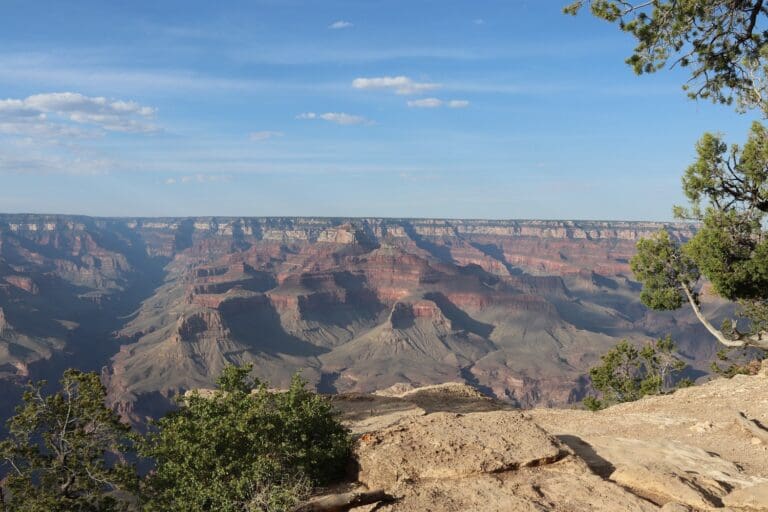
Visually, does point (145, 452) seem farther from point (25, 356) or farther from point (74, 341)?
point (74, 341)

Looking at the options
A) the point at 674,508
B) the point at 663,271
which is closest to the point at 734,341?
the point at 663,271

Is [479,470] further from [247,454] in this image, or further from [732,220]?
[732,220]

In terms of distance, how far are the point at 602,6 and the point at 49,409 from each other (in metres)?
23.3

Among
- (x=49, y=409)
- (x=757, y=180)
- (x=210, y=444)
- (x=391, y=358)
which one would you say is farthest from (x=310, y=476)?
(x=391, y=358)

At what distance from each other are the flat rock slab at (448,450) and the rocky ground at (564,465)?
3 cm

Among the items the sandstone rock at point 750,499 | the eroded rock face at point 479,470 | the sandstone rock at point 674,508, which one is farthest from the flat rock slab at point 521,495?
the sandstone rock at point 750,499

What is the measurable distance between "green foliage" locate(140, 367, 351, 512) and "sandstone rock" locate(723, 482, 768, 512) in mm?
9191

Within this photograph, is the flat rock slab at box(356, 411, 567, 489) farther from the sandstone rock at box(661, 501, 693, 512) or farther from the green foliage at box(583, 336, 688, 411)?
the green foliage at box(583, 336, 688, 411)

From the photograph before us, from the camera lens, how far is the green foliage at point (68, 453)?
15453 millimetres

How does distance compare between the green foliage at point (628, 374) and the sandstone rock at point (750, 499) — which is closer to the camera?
the sandstone rock at point (750, 499)

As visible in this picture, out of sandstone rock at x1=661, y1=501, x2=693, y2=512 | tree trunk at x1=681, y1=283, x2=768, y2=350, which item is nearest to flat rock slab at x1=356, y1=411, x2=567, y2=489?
sandstone rock at x1=661, y1=501, x2=693, y2=512

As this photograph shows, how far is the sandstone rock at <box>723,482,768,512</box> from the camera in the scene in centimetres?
1034

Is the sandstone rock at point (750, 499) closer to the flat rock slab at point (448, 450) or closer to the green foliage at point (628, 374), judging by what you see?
the flat rock slab at point (448, 450)

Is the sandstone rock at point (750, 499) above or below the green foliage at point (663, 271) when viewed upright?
below
